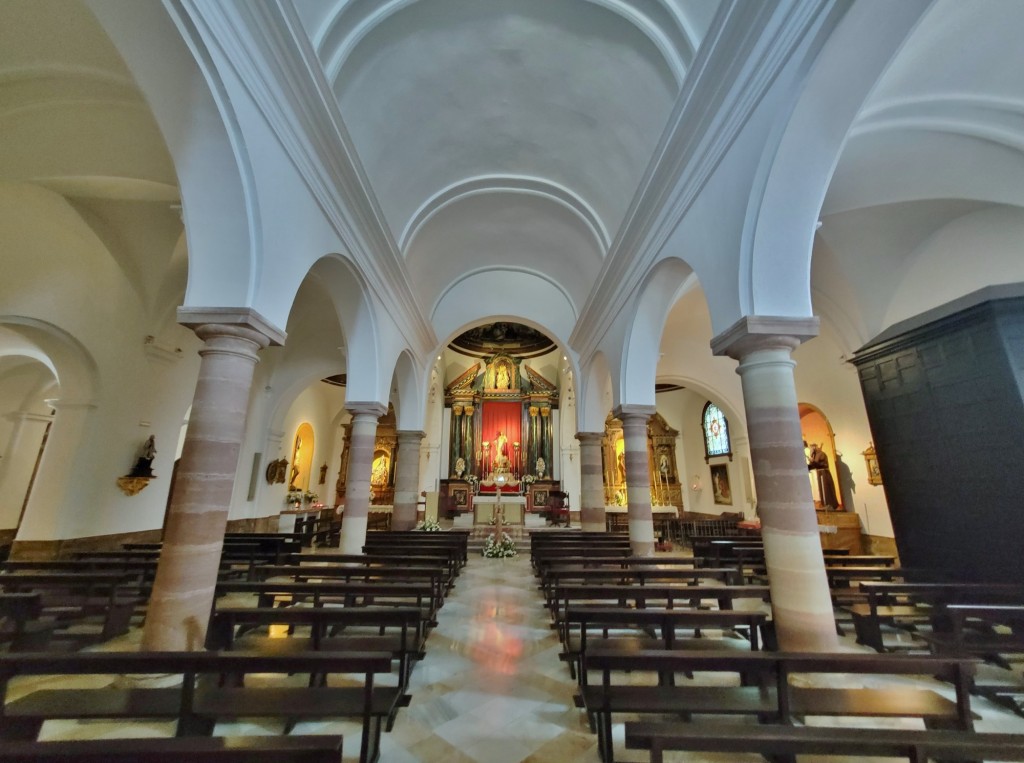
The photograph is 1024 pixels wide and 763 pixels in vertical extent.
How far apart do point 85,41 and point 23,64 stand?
76 cm


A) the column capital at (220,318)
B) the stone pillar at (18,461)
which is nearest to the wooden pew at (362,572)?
the column capital at (220,318)

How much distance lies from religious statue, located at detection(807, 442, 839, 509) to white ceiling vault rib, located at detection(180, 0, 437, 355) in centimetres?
1143

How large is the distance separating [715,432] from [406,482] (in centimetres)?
1239

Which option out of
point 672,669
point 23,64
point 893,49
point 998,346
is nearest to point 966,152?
point 998,346

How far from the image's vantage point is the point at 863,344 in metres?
8.13

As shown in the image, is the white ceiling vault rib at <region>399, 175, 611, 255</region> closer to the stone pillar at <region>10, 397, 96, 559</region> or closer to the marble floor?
the stone pillar at <region>10, 397, 96, 559</region>

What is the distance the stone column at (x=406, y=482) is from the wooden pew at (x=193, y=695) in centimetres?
818

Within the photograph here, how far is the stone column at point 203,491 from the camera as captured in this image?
137 inches

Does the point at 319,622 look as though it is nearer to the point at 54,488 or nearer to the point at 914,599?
the point at 914,599

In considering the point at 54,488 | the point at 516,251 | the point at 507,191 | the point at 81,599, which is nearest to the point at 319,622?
the point at 81,599

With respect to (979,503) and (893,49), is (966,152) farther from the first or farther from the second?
(979,503)

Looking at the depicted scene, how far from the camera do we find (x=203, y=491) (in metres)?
3.73

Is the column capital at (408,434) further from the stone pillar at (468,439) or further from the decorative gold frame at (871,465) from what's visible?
the decorative gold frame at (871,465)

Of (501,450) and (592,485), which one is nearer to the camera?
(592,485)
